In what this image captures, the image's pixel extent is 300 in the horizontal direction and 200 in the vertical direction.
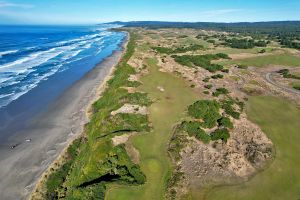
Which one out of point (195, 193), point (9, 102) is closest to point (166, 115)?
point (195, 193)

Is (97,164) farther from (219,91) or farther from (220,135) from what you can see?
(219,91)

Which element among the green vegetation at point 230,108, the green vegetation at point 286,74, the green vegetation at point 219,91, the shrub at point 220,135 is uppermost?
the shrub at point 220,135

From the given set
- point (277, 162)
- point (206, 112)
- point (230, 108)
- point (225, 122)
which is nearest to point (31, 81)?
point (206, 112)

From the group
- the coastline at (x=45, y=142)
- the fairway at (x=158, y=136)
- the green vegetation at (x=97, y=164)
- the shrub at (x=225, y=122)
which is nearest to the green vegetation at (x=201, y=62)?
the fairway at (x=158, y=136)

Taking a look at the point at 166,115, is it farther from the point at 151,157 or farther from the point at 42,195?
the point at 42,195

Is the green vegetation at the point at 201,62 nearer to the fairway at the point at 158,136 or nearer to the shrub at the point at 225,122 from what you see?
the fairway at the point at 158,136

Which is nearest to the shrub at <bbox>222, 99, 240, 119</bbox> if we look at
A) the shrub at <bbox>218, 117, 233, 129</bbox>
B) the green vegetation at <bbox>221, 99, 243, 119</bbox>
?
the green vegetation at <bbox>221, 99, 243, 119</bbox>
